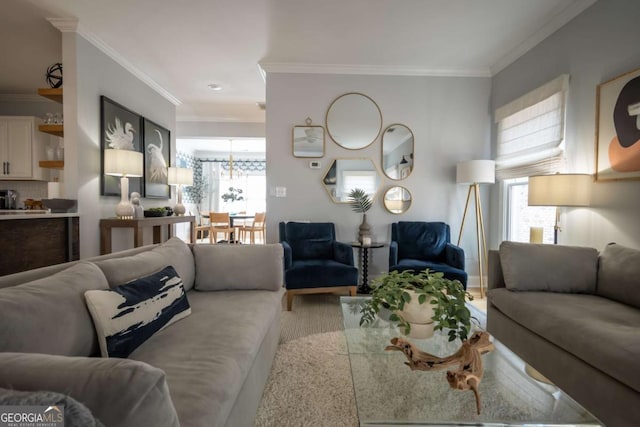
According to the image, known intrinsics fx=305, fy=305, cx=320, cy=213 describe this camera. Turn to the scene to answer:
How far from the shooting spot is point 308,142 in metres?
3.75

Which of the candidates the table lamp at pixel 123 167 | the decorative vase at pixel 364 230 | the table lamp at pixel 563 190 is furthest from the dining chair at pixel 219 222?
the table lamp at pixel 563 190

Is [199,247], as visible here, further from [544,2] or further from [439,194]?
[544,2]

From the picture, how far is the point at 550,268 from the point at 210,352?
2171 millimetres

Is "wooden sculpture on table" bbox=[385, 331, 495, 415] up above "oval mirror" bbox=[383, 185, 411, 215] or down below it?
below

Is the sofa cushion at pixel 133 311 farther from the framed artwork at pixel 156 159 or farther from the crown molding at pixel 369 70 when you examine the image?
the framed artwork at pixel 156 159

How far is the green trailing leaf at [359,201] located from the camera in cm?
368

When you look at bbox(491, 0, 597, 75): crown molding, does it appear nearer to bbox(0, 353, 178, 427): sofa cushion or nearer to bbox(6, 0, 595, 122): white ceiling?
bbox(6, 0, 595, 122): white ceiling

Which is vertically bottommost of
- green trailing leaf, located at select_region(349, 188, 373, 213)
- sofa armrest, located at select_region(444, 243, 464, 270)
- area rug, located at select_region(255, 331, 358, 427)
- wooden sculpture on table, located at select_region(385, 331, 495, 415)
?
area rug, located at select_region(255, 331, 358, 427)

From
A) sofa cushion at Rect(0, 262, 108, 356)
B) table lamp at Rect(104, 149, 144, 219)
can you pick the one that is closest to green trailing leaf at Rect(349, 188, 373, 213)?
table lamp at Rect(104, 149, 144, 219)

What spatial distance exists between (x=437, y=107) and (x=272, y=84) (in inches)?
80.7

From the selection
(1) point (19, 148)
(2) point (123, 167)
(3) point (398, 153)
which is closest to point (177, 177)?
(2) point (123, 167)

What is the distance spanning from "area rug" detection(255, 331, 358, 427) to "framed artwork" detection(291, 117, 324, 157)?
2258mm

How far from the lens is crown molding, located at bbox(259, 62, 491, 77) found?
366 cm

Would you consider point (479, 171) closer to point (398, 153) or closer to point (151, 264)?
point (398, 153)
